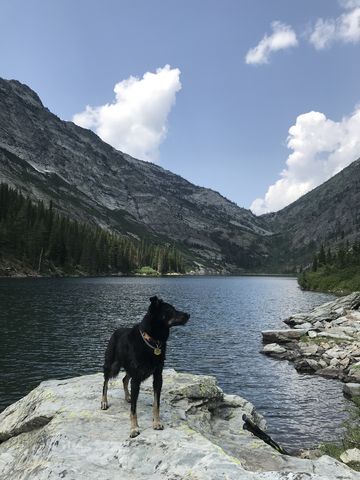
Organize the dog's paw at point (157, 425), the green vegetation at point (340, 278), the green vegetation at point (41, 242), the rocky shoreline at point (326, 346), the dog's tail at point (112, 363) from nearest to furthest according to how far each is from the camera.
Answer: the dog's paw at point (157, 425), the dog's tail at point (112, 363), the rocky shoreline at point (326, 346), the green vegetation at point (340, 278), the green vegetation at point (41, 242)

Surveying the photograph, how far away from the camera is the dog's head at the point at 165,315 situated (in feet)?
37.2

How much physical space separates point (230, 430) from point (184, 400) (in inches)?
74.1

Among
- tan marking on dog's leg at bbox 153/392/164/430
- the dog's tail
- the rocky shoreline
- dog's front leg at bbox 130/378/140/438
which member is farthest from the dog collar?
the rocky shoreline

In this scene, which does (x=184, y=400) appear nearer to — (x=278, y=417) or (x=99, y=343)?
(x=278, y=417)

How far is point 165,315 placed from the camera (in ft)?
37.8

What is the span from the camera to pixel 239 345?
47.9 metres

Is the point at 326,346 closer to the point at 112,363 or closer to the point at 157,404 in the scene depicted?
the point at 112,363

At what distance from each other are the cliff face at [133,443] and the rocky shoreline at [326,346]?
18.6 meters

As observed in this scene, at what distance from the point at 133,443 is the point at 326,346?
3512cm

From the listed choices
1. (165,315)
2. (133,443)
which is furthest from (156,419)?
(165,315)

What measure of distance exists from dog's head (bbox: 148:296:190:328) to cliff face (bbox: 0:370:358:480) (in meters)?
2.85

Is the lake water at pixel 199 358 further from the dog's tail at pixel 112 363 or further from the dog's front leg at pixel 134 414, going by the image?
the dog's front leg at pixel 134 414

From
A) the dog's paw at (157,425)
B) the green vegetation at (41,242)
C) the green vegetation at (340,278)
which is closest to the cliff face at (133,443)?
the dog's paw at (157,425)

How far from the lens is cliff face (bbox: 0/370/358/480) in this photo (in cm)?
893
